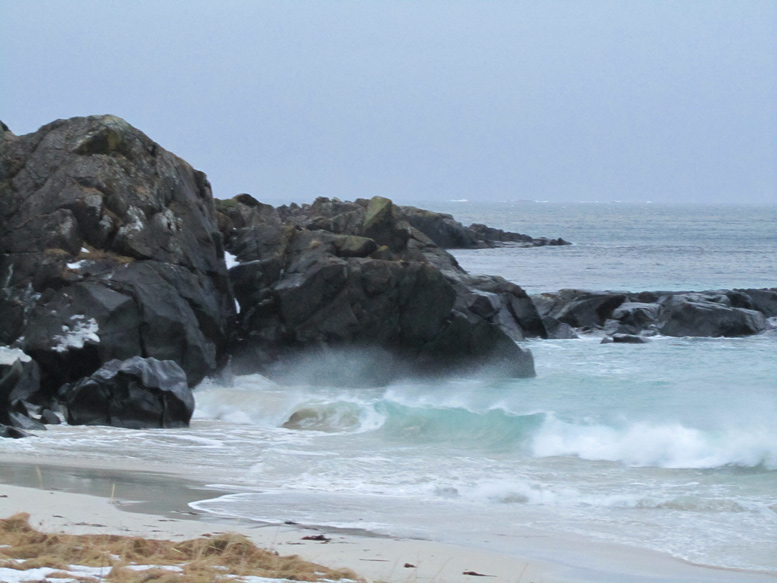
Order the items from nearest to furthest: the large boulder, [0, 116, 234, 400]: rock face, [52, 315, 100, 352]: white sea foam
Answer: [52, 315, 100, 352]: white sea foam → [0, 116, 234, 400]: rock face → the large boulder

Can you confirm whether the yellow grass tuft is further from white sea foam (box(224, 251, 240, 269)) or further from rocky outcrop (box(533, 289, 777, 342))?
rocky outcrop (box(533, 289, 777, 342))

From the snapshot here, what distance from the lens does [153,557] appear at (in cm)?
641

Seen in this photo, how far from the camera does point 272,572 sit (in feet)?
20.5

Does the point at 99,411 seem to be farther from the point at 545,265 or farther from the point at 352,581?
the point at 545,265

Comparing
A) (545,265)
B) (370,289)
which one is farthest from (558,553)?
(545,265)

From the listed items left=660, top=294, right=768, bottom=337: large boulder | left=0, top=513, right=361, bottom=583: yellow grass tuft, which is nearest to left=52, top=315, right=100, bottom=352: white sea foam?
left=0, top=513, right=361, bottom=583: yellow grass tuft

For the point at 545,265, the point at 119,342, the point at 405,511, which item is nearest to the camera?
the point at 405,511

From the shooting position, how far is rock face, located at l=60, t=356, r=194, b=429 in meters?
14.9

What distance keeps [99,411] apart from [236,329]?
6689 mm

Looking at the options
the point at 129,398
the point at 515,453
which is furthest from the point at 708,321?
the point at 129,398

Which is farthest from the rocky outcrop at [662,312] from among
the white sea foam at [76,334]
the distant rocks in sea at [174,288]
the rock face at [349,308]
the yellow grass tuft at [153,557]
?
the yellow grass tuft at [153,557]

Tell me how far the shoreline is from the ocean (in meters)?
0.33

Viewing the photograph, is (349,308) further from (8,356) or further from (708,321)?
(708,321)

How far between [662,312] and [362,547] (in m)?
27.1
